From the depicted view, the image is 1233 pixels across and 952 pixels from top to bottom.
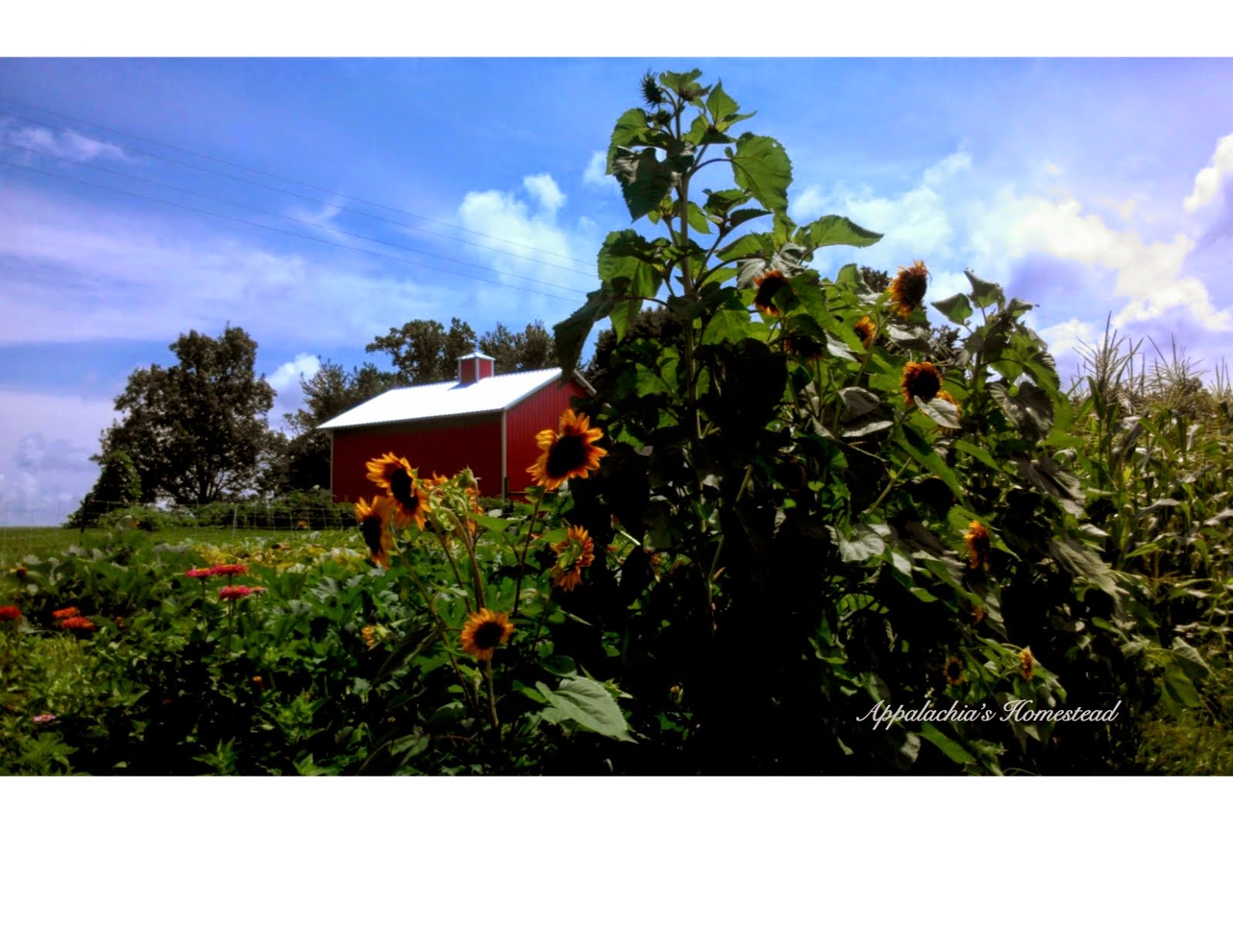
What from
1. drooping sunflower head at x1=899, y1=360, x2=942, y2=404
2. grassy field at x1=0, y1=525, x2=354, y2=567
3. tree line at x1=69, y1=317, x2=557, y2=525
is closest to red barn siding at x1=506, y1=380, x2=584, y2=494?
tree line at x1=69, y1=317, x2=557, y2=525

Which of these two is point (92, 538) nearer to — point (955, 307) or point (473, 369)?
point (473, 369)

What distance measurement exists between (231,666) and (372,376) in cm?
238

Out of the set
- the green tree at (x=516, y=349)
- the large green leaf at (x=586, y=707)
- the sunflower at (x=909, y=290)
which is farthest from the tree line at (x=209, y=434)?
the green tree at (x=516, y=349)

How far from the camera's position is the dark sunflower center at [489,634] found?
1071mm

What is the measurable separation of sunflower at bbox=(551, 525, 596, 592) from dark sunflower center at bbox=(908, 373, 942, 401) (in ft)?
1.89

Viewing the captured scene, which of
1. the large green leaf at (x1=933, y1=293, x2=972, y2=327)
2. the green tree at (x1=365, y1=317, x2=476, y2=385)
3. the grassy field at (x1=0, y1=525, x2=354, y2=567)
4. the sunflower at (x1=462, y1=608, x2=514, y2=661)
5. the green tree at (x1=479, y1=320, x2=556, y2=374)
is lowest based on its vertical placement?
the sunflower at (x1=462, y1=608, x2=514, y2=661)

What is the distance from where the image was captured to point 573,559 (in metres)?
1.19

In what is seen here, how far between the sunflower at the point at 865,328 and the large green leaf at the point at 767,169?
0.35m

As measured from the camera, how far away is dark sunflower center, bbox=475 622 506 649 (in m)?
1.07

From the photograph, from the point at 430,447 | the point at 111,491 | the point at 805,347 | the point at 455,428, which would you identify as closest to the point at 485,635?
the point at 805,347

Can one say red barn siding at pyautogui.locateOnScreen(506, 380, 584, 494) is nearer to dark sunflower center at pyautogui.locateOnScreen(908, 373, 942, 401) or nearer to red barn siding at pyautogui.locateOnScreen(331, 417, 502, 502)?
red barn siding at pyautogui.locateOnScreen(331, 417, 502, 502)

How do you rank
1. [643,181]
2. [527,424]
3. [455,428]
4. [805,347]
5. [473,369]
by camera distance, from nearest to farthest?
[643,181], [805,347], [527,424], [455,428], [473,369]

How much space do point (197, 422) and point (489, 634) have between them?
1574mm

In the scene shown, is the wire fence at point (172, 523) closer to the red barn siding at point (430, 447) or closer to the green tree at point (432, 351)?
the red barn siding at point (430, 447)
